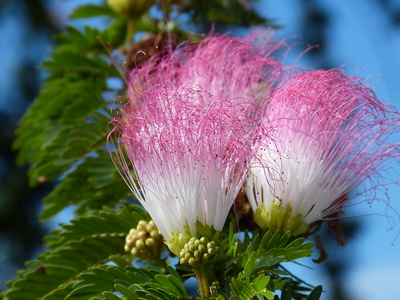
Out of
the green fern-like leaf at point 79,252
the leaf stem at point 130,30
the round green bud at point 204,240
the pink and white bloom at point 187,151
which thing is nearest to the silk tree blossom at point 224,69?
the pink and white bloom at point 187,151

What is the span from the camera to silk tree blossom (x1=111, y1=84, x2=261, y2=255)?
153cm

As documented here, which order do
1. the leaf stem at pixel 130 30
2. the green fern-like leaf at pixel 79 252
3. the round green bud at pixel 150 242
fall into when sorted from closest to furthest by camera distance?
the round green bud at pixel 150 242
the green fern-like leaf at pixel 79 252
the leaf stem at pixel 130 30

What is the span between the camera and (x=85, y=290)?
1.61 metres

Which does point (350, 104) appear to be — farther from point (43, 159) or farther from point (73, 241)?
point (43, 159)

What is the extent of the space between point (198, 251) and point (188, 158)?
237 mm

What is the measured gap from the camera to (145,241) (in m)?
1.68

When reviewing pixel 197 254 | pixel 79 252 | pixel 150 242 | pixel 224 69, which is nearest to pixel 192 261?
pixel 197 254

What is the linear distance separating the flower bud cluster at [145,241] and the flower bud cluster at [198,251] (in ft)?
0.61

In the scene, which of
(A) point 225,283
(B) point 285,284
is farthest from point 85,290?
(B) point 285,284

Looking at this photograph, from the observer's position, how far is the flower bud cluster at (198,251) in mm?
1474

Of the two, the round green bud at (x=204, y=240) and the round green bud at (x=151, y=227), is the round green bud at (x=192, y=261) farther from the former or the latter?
the round green bud at (x=151, y=227)

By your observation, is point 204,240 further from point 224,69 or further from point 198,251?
point 224,69

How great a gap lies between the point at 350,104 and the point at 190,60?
577 mm

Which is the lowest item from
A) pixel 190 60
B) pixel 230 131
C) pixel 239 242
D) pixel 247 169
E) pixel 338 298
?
pixel 338 298
